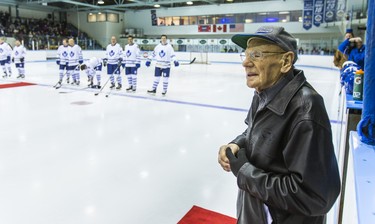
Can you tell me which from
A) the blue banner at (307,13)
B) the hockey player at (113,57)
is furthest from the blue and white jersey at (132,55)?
the blue banner at (307,13)

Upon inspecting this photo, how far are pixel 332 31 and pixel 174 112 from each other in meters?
19.8

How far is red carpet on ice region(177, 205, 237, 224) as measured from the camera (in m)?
2.38

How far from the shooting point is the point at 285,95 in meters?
1.02

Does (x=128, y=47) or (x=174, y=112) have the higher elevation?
(x=128, y=47)

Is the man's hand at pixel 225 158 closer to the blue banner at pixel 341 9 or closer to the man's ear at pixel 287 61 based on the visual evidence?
the man's ear at pixel 287 61

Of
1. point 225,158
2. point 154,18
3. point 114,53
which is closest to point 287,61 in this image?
point 225,158

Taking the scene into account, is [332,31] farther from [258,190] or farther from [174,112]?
[258,190]

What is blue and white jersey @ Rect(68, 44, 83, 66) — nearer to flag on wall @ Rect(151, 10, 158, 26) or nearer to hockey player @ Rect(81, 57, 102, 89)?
hockey player @ Rect(81, 57, 102, 89)

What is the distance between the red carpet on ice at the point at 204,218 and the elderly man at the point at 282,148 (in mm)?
1281

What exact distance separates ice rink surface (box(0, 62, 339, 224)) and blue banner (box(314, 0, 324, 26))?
14.6m

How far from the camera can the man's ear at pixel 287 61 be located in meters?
1.06

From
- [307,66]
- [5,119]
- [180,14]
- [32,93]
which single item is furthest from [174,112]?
[180,14]

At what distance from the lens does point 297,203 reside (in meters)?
0.93

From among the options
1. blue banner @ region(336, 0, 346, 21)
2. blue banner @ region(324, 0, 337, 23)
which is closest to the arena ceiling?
blue banner @ region(324, 0, 337, 23)
